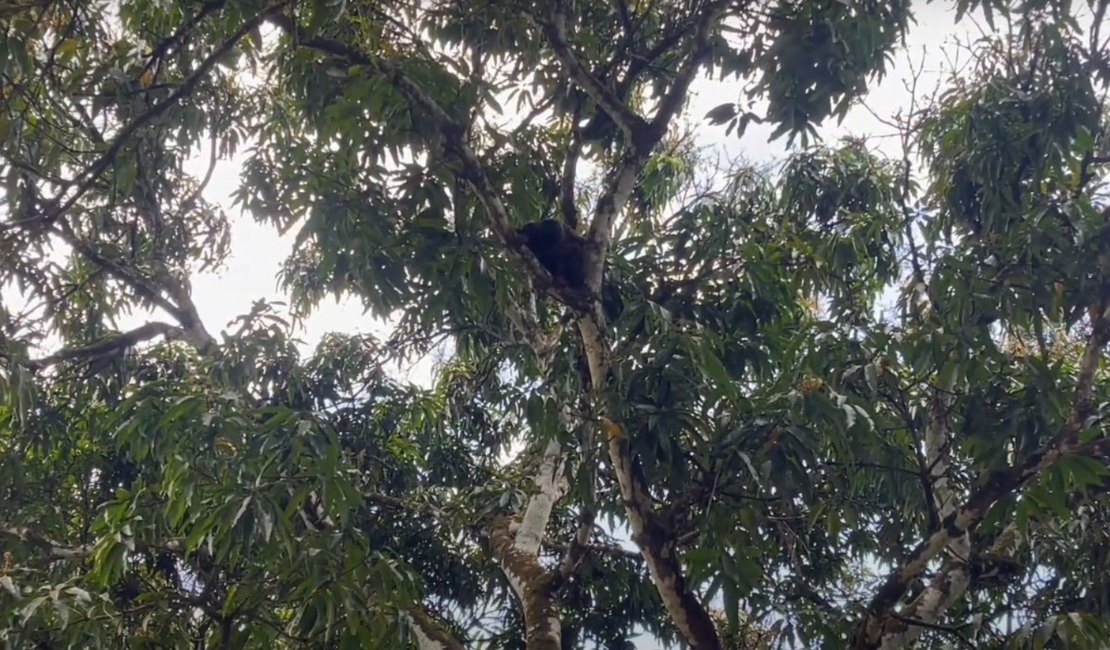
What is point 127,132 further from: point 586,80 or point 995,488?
point 995,488

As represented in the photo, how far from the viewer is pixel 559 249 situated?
3.22m

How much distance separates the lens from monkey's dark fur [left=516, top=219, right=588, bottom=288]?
317cm

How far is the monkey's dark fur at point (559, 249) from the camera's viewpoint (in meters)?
3.17

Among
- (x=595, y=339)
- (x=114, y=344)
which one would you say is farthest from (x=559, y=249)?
(x=114, y=344)

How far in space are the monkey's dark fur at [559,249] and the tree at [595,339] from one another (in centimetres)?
8

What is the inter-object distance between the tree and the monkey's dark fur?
8 centimetres

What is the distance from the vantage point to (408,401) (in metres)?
4.52

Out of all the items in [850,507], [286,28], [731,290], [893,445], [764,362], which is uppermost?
[286,28]

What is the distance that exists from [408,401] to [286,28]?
6.56ft

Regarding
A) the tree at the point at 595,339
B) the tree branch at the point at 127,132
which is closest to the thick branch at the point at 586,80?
the tree at the point at 595,339

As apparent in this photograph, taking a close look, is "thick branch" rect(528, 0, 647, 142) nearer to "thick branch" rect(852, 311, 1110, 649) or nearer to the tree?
the tree

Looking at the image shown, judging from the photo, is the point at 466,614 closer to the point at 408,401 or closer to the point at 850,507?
the point at 408,401

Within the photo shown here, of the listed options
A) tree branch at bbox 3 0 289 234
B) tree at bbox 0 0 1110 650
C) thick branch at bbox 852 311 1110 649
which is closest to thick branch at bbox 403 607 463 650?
tree at bbox 0 0 1110 650

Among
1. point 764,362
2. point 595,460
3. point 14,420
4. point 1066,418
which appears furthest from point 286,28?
point 1066,418
